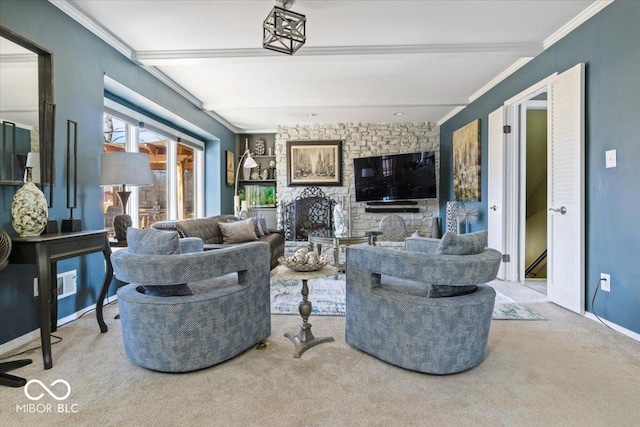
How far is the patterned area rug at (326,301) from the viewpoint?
9.44ft

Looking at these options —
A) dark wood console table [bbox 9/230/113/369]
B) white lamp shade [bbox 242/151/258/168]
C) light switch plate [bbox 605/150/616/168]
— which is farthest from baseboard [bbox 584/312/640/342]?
white lamp shade [bbox 242/151/258/168]

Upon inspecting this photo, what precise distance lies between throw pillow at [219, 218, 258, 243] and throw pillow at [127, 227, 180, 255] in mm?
2087

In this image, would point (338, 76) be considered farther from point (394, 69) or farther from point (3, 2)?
point (3, 2)

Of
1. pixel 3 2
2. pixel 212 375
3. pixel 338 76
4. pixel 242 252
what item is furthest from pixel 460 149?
pixel 3 2

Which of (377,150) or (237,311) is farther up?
(377,150)

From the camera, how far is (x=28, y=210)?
2023 millimetres

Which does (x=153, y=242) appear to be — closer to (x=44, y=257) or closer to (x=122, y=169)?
(x=44, y=257)

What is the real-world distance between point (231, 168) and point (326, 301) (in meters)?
4.56

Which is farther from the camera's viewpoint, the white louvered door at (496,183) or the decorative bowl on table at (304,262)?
the white louvered door at (496,183)

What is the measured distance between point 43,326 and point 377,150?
568cm

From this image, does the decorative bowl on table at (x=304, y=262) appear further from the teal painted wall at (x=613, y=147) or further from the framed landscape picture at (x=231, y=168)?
the framed landscape picture at (x=231, y=168)

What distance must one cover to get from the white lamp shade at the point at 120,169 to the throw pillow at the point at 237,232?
4.22 ft

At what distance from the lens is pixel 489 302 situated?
1893 mm

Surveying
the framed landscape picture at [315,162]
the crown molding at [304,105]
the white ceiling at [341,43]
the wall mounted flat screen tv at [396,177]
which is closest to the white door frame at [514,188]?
the white ceiling at [341,43]
